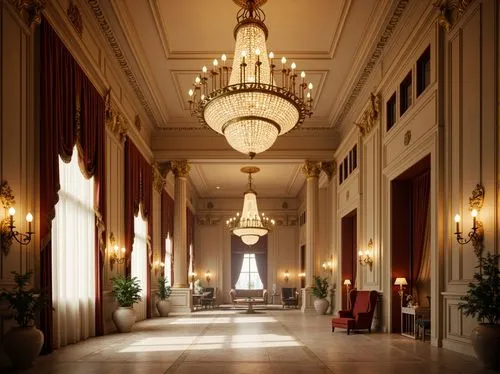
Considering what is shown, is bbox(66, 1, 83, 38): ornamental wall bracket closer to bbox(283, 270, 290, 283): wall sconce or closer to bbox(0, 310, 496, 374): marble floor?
bbox(0, 310, 496, 374): marble floor

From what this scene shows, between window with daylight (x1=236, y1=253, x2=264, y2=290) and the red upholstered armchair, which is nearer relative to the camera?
the red upholstered armchair

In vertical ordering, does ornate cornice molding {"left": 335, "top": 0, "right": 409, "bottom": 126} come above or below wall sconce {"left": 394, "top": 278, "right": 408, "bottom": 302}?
above

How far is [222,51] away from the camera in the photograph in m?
12.4

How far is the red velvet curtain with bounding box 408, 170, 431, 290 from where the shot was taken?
34.6 feet

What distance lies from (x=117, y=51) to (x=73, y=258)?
447 cm

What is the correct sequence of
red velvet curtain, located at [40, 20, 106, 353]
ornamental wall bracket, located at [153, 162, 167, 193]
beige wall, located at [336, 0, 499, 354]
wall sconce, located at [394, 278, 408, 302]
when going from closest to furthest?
beige wall, located at [336, 0, 499, 354] < red velvet curtain, located at [40, 20, 106, 353] < wall sconce, located at [394, 278, 408, 302] < ornamental wall bracket, located at [153, 162, 167, 193]

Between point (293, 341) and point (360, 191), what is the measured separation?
17.4ft

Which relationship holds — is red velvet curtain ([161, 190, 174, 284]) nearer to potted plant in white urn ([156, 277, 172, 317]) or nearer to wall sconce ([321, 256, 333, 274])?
potted plant in white urn ([156, 277, 172, 317])

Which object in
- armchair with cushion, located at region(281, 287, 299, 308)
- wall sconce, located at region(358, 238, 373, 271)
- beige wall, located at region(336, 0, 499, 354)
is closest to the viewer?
beige wall, located at region(336, 0, 499, 354)

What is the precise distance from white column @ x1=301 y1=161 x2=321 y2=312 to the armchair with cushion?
5897 mm

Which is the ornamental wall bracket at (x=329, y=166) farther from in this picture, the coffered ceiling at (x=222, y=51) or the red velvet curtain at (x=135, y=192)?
the red velvet curtain at (x=135, y=192)

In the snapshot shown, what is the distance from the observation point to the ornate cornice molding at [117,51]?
10.0 m

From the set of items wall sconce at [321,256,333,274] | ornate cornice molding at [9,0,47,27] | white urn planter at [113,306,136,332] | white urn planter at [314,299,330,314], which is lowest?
white urn planter at [314,299,330,314]

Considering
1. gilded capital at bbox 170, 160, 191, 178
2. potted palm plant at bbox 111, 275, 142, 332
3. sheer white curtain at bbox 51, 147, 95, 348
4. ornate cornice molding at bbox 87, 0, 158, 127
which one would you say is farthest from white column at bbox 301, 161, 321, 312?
sheer white curtain at bbox 51, 147, 95, 348
